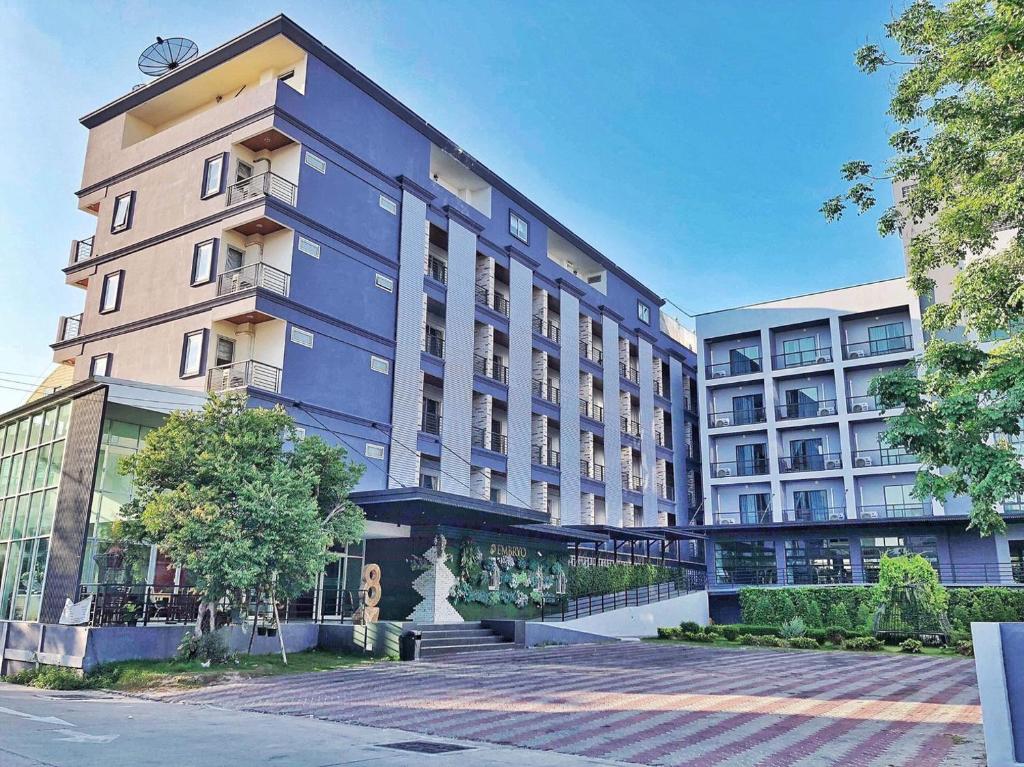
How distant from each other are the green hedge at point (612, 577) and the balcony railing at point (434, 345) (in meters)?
10.2

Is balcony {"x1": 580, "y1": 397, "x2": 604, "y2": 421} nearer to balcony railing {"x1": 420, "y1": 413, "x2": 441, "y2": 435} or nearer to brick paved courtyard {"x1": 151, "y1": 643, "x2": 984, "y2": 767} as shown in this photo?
balcony railing {"x1": 420, "y1": 413, "x2": 441, "y2": 435}

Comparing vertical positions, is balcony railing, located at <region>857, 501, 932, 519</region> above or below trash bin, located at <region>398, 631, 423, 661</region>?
above

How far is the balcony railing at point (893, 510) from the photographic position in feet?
142

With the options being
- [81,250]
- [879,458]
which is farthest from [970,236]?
[879,458]

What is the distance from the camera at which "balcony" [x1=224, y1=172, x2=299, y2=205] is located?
2786 centimetres

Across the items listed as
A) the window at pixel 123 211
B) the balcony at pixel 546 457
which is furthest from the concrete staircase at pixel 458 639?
the window at pixel 123 211

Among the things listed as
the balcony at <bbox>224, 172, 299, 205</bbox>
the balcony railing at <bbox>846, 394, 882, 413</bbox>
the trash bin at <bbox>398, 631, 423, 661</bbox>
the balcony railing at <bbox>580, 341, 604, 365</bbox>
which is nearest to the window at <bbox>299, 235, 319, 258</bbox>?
the balcony at <bbox>224, 172, 299, 205</bbox>

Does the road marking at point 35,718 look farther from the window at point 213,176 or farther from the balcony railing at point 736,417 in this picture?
the balcony railing at point 736,417

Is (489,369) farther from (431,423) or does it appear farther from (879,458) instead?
(879,458)

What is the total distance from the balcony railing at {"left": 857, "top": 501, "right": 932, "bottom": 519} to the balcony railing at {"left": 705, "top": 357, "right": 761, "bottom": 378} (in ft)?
33.7

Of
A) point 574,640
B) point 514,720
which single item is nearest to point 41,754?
point 514,720

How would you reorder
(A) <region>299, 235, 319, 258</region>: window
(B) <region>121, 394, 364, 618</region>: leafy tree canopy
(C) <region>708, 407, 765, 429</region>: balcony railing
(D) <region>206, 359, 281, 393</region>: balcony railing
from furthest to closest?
(C) <region>708, 407, 765, 429</region>: balcony railing → (A) <region>299, 235, 319, 258</region>: window → (D) <region>206, 359, 281, 393</region>: balcony railing → (B) <region>121, 394, 364, 618</region>: leafy tree canopy

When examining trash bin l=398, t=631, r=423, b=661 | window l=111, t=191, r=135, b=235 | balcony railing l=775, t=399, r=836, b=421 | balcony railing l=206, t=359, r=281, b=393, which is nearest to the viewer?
trash bin l=398, t=631, r=423, b=661

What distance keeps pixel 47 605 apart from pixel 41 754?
11851mm
